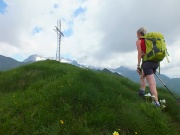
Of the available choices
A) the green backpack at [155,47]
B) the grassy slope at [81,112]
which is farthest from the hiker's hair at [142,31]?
the grassy slope at [81,112]

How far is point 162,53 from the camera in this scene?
356 inches

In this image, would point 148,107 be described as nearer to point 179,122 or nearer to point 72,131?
point 179,122

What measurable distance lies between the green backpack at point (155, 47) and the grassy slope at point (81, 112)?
5.44 feet

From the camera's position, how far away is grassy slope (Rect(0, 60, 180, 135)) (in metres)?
7.00

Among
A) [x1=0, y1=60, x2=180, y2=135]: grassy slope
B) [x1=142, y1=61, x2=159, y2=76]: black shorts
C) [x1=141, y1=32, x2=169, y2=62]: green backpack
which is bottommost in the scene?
[x1=0, y1=60, x2=180, y2=135]: grassy slope

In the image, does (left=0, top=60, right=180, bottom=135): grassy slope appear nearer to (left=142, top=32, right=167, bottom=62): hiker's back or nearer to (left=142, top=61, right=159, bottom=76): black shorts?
(left=142, top=61, right=159, bottom=76): black shorts

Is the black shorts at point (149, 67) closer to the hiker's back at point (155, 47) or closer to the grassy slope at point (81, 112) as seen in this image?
the hiker's back at point (155, 47)

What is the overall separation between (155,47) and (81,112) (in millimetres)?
3449

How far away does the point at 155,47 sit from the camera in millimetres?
9078

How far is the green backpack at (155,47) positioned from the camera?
9062mm

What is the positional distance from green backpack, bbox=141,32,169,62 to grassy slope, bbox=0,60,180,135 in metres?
1.66

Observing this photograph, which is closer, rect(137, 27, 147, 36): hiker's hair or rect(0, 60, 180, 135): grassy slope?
rect(0, 60, 180, 135): grassy slope

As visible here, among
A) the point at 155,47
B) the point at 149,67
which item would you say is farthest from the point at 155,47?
the point at 149,67

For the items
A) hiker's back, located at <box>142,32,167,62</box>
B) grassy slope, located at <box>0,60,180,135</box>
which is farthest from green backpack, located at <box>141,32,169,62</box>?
grassy slope, located at <box>0,60,180,135</box>
